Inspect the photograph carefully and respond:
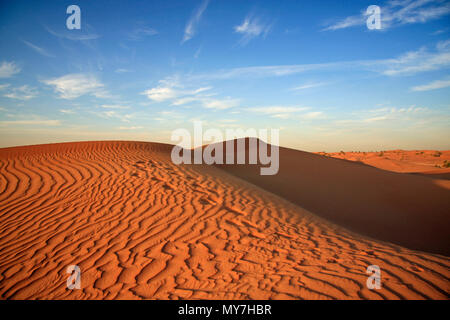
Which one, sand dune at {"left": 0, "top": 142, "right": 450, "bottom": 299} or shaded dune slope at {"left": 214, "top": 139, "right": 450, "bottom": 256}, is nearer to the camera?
sand dune at {"left": 0, "top": 142, "right": 450, "bottom": 299}

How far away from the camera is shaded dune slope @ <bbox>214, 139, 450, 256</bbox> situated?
273 inches

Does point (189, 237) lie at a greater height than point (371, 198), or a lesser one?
greater

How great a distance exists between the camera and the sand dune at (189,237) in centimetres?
304

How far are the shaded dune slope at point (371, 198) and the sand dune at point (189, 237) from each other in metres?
0.08

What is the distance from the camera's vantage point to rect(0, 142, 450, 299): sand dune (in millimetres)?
3041

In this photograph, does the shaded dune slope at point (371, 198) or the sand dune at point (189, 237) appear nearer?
the sand dune at point (189, 237)

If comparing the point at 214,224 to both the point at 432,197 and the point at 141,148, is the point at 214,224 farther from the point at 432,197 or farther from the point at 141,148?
the point at 432,197

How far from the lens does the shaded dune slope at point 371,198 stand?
6.94 metres

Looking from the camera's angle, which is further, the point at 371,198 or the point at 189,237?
the point at 371,198

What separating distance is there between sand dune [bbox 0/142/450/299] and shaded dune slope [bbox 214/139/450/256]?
8 centimetres

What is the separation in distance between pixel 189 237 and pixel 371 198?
341 inches

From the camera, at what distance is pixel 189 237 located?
14.5ft
